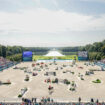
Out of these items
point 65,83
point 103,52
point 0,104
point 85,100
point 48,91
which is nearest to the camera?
point 0,104

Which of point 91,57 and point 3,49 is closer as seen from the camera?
point 91,57

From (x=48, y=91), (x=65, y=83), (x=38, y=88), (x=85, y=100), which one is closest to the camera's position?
(x=85, y=100)

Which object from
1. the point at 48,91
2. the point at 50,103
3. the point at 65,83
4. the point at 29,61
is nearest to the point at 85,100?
the point at 50,103

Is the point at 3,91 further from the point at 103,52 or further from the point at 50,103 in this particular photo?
the point at 103,52

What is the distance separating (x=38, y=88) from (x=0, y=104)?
44.7 ft

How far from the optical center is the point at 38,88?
38625mm

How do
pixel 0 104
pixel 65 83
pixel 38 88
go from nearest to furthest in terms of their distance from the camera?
pixel 0 104 → pixel 38 88 → pixel 65 83

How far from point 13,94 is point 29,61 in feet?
248

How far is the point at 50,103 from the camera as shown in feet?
88.2

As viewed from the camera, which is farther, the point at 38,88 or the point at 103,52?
the point at 103,52

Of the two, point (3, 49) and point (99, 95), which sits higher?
point (3, 49)

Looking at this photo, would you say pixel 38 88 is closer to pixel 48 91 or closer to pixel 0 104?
pixel 48 91

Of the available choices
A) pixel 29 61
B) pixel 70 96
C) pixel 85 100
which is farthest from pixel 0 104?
pixel 29 61

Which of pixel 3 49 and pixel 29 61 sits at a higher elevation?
pixel 3 49
